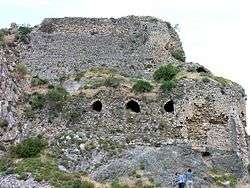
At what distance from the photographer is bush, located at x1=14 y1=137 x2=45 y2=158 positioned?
48219 mm

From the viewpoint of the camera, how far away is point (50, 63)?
5903 centimetres

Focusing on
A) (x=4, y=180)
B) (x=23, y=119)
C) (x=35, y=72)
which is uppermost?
(x=35, y=72)

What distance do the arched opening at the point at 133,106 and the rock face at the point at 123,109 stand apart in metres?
0.07

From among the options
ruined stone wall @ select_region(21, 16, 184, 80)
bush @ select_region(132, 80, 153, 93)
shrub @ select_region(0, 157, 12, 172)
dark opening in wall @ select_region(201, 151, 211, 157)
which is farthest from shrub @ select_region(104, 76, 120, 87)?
shrub @ select_region(0, 157, 12, 172)

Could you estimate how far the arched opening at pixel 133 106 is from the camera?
170 ft

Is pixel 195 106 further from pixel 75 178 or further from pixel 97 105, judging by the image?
pixel 75 178

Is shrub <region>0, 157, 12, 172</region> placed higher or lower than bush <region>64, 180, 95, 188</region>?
higher

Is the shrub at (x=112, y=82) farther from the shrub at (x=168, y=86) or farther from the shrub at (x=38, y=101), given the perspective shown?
the shrub at (x=38, y=101)

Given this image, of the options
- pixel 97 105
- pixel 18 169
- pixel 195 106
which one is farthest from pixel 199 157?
pixel 18 169

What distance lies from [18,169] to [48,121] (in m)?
6.92

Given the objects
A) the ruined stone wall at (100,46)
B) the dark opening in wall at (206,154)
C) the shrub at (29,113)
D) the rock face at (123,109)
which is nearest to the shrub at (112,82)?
the rock face at (123,109)

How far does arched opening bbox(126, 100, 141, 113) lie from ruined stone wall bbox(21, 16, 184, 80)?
234 inches

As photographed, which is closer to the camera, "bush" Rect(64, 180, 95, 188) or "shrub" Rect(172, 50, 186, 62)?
"bush" Rect(64, 180, 95, 188)

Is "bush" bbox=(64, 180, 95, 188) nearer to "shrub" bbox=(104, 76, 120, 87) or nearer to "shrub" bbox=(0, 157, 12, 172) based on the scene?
"shrub" bbox=(0, 157, 12, 172)
